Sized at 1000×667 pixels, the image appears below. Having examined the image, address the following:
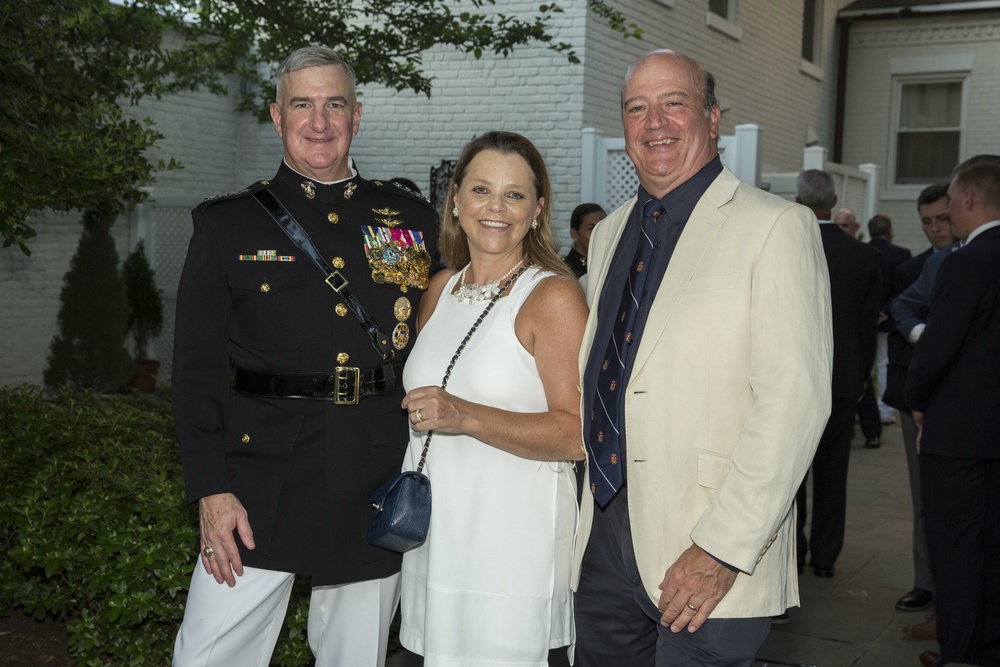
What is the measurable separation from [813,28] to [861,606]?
451 inches

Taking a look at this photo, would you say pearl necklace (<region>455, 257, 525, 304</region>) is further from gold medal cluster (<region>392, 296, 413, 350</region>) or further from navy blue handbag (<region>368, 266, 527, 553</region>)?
gold medal cluster (<region>392, 296, 413, 350</region>)

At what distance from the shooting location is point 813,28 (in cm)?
1445

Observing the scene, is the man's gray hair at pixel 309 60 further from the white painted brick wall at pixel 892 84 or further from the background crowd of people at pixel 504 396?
the white painted brick wall at pixel 892 84

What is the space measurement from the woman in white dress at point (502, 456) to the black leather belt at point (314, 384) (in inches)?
6.0

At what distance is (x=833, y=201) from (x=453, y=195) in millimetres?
3232

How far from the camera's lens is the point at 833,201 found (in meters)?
5.27

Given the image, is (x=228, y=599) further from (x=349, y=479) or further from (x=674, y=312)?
(x=674, y=312)

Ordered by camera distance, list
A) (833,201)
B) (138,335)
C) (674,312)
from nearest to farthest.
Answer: (674,312) < (833,201) < (138,335)

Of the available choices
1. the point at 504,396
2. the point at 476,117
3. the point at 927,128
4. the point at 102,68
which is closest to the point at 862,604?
the point at 504,396

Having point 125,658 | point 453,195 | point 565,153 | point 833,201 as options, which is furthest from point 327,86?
point 565,153

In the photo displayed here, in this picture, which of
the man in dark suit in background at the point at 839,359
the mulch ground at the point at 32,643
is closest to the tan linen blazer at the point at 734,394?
the mulch ground at the point at 32,643

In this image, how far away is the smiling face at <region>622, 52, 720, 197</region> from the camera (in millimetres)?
2189

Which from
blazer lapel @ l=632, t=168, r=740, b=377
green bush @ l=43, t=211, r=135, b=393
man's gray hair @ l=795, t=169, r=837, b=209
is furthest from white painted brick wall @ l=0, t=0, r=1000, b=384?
blazer lapel @ l=632, t=168, r=740, b=377

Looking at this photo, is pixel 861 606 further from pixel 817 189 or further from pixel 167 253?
pixel 167 253
